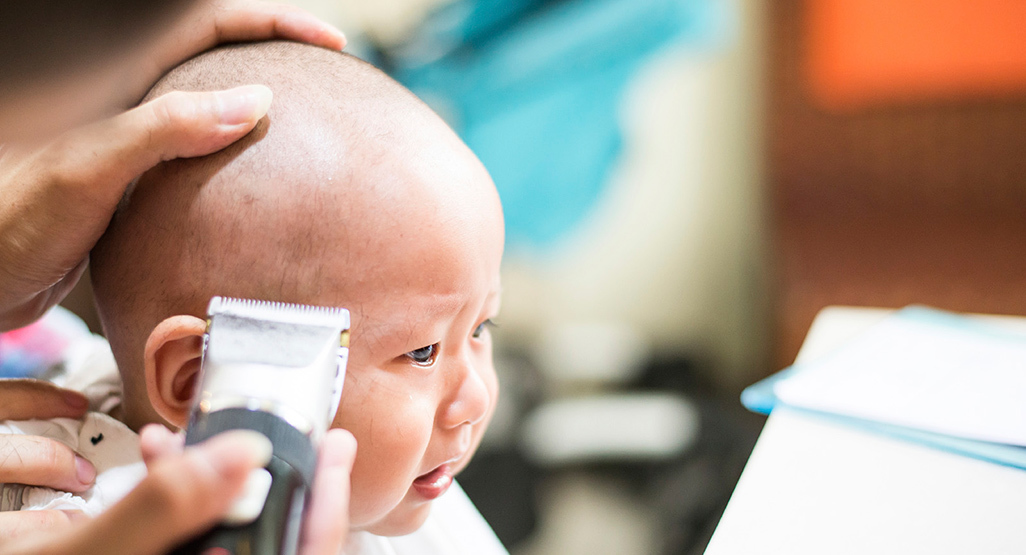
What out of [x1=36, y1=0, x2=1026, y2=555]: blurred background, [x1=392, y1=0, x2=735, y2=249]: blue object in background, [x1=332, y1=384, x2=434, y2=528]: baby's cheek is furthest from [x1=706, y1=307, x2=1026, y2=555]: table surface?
[x1=392, y1=0, x2=735, y2=249]: blue object in background

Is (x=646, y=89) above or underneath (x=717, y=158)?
above

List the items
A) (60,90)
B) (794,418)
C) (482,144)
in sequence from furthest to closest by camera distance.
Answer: (482,144)
(794,418)
(60,90)

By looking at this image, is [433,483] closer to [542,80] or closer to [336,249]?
[336,249]

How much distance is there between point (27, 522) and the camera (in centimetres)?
45

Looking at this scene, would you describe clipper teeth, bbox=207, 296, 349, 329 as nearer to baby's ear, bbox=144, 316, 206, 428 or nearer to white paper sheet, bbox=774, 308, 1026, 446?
baby's ear, bbox=144, 316, 206, 428

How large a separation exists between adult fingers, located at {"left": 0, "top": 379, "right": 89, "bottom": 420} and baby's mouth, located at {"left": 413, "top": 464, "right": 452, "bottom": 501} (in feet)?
0.89

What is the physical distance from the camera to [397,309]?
21.0 inches

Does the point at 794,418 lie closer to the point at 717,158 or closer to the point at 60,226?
the point at 60,226

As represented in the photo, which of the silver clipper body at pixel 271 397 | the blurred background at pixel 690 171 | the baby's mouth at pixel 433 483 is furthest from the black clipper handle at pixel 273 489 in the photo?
the blurred background at pixel 690 171

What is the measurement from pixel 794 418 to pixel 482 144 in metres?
1.07

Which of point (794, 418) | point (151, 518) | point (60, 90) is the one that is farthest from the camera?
point (794, 418)

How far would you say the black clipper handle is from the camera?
0.32 metres

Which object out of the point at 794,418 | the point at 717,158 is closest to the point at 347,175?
the point at 794,418

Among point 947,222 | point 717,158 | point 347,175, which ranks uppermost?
point 347,175
